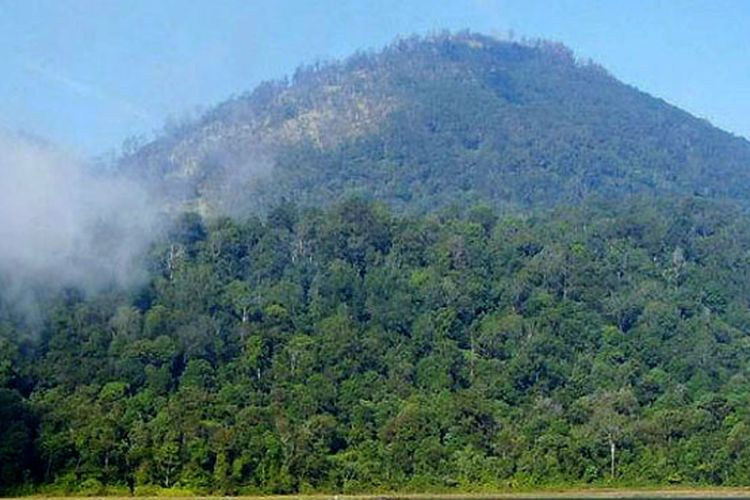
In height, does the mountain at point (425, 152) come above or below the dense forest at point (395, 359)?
above

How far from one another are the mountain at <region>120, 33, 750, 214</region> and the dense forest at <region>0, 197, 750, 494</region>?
37.5 m

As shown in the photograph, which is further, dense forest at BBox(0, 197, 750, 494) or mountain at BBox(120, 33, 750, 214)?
mountain at BBox(120, 33, 750, 214)

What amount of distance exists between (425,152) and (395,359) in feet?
297

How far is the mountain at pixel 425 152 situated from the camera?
504 feet

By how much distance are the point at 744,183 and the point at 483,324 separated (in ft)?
300

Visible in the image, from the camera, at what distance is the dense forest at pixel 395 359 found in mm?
66062

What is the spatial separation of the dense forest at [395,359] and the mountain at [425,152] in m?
37.5

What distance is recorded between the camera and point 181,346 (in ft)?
266

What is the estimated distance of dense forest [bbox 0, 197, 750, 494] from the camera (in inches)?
2601

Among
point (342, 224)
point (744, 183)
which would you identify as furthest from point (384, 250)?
point (744, 183)

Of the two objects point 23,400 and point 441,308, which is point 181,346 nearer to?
point 23,400

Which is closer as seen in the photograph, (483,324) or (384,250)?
(483,324)

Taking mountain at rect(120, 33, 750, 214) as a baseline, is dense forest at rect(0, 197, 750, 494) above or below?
below

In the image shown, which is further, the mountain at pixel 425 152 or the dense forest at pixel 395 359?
the mountain at pixel 425 152
